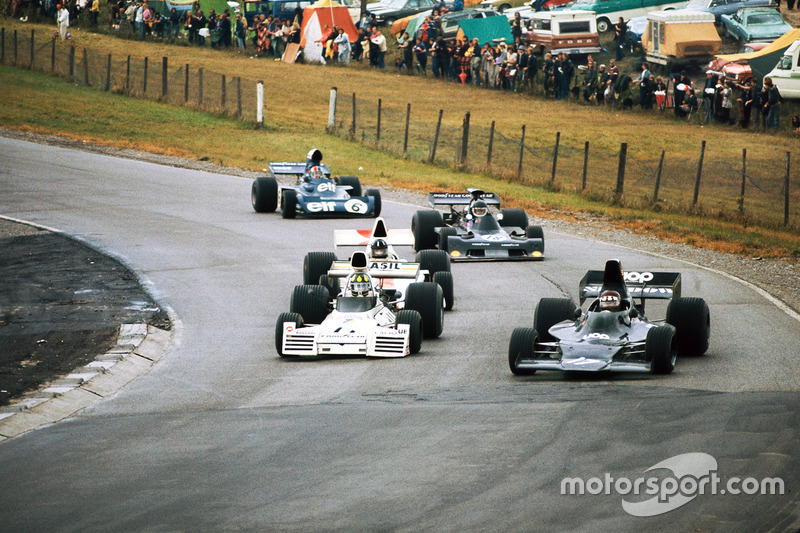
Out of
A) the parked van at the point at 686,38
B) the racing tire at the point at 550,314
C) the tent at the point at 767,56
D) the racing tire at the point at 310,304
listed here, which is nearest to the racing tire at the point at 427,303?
the racing tire at the point at 310,304

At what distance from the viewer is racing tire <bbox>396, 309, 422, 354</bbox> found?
43.3ft

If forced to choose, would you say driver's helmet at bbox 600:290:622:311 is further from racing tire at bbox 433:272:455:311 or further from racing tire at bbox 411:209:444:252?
racing tire at bbox 411:209:444:252

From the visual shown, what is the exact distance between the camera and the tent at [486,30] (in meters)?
51.9

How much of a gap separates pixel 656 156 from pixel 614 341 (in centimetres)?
2476

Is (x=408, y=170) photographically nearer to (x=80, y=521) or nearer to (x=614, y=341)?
(x=614, y=341)

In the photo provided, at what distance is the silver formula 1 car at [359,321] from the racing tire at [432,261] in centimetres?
183

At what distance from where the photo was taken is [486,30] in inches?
2046

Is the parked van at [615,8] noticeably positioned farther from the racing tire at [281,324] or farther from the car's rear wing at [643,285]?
the racing tire at [281,324]

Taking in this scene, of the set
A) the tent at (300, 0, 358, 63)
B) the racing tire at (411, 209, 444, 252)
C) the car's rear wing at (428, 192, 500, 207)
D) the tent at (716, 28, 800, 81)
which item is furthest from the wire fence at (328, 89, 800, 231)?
the tent at (300, 0, 358, 63)

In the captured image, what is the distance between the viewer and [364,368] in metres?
12.6

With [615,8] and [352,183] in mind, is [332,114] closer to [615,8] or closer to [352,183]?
[352,183]

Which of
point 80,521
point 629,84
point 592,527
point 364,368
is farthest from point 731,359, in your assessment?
point 629,84

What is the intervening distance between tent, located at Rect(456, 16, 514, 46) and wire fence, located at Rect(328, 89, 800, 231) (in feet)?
34.6

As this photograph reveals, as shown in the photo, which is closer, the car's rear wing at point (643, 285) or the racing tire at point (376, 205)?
the car's rear wing at point (643, 285)
